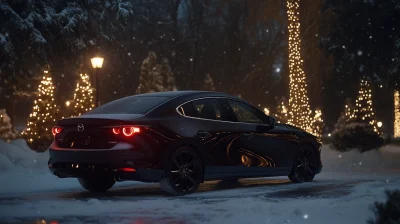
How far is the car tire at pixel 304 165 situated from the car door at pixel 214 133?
1761mm

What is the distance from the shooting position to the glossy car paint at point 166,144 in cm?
1178

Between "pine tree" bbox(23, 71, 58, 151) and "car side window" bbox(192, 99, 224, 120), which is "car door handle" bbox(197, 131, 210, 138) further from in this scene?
"pine tree" bbox(23, 71, 58, 151)

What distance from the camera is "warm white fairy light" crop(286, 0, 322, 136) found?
30.1m

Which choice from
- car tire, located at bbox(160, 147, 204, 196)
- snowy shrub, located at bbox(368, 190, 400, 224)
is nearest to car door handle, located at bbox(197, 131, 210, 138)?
car tire, located at bbox(160, 147, 204, 196)

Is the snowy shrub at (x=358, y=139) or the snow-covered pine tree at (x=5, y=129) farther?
the snow-covered pine tree at (x=5, y=129)

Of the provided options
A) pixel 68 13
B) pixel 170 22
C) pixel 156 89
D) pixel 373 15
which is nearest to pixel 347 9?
pixel 373 15

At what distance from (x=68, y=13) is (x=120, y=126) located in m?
11.6

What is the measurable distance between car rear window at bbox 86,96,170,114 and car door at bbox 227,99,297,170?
4.83ft

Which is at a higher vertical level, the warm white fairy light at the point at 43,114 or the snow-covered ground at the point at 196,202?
the warm white fairy light at the point at 43,114

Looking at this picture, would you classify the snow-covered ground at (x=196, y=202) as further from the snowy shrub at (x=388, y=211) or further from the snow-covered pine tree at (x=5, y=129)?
the snow-covered pine tree at (x=5, y=129)

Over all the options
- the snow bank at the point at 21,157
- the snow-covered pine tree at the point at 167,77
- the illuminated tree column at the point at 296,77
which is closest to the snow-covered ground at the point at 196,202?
the snow bank at the point at 21,157

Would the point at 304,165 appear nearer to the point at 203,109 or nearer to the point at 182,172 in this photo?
the point at 203,109

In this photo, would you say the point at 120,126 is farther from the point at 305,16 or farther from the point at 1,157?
the point at 305,16

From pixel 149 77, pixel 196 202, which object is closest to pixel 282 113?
pixel 149 77
